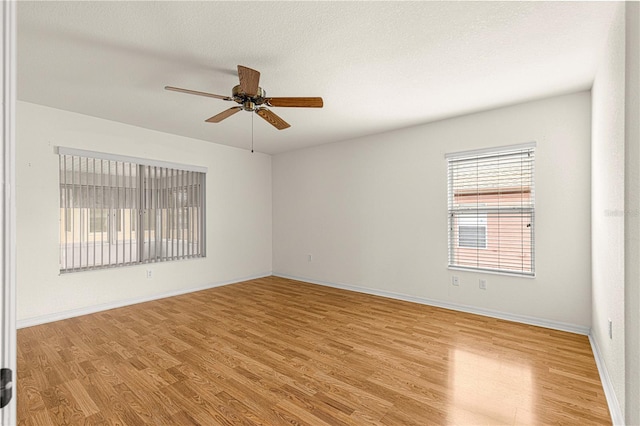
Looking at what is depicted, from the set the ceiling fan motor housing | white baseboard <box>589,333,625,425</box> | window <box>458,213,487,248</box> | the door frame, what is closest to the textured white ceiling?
the ceiling fan motor housing

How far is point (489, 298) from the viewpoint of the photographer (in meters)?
3.94

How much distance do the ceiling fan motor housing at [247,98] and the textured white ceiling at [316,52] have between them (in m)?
0.22

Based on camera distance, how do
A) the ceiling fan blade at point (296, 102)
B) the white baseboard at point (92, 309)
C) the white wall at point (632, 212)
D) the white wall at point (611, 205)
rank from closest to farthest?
the white wall at point (632, 212) < the white wall at point (611, 205) < the ceiling fan blade at point (296, 102) < the white baseboard at point (92, 309)

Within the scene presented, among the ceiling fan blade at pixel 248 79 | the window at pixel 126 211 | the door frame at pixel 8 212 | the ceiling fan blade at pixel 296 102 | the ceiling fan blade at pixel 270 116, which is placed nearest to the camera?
the door frame at pixel 8 212

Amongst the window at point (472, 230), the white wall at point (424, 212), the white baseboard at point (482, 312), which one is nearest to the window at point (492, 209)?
the window at point (472, 230)

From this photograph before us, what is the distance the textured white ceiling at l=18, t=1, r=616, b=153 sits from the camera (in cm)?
206

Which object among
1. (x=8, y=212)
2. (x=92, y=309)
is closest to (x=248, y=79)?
(x=8, y=212)

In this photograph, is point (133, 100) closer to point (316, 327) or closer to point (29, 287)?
point (29, 287)

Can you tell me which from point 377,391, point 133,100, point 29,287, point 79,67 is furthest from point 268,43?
point 29,287

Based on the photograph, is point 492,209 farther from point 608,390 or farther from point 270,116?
point 270,116

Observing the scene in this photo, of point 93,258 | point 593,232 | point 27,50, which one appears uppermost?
point 27,50

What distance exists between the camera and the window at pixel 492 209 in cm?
373

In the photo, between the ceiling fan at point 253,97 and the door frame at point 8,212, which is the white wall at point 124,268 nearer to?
the ceiling fan at point 253,97

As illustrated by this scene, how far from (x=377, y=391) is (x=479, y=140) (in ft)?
10.7
